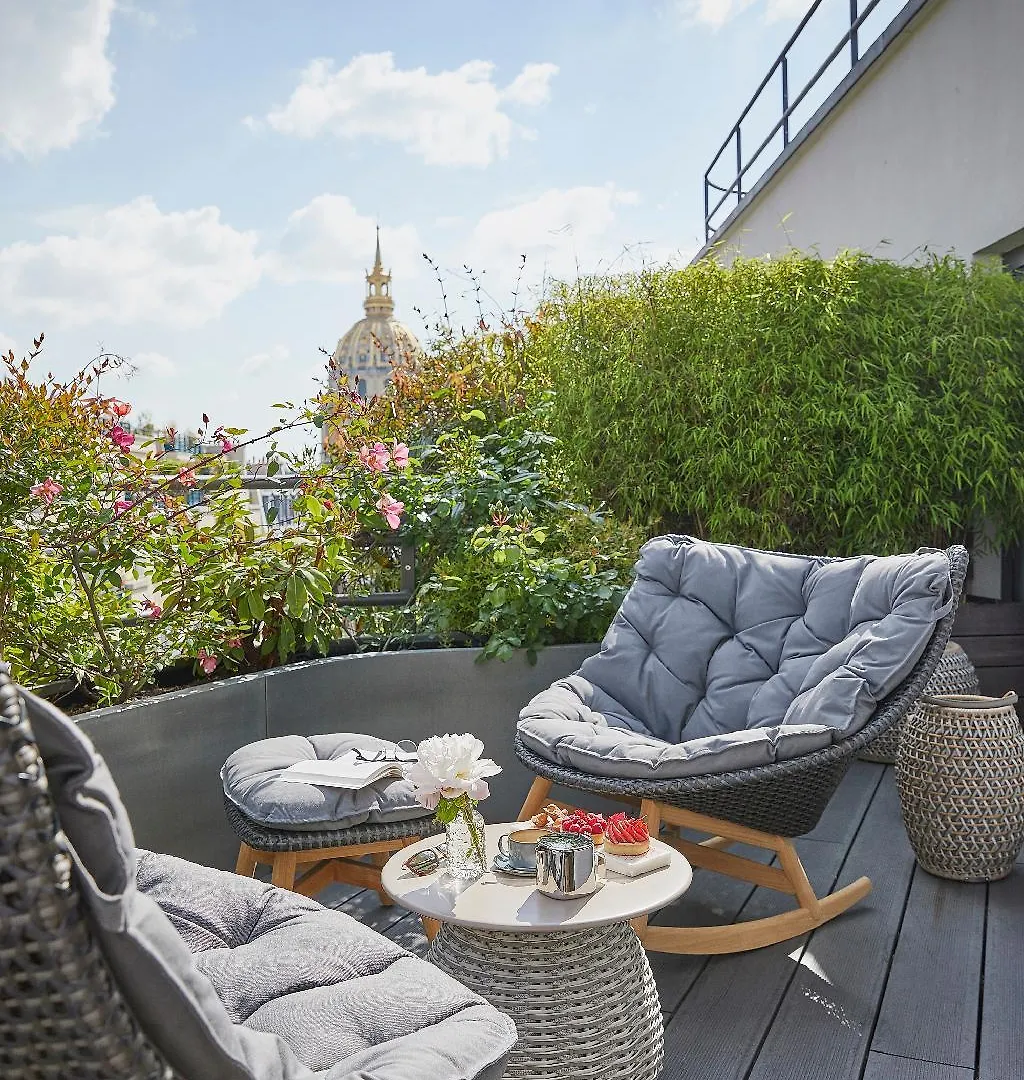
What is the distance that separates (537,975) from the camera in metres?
1.61

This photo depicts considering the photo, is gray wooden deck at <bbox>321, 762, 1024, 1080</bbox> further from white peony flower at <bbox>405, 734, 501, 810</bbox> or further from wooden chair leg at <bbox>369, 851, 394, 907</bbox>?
white peony flower at <bbox>405, 734, 501, 810</bbox>

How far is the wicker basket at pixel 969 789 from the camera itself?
2.58 metres

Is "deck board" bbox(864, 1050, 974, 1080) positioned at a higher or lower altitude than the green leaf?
lower

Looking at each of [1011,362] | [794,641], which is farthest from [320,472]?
[1011,362]

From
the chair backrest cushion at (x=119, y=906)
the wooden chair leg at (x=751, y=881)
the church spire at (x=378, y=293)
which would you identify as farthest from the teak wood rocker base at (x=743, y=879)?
the church spire at (x=378, y=293)

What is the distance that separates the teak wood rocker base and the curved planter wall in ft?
2.87

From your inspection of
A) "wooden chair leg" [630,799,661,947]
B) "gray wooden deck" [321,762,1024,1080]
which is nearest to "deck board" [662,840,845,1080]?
"gray wooden deck" [321,762,1024,1080]

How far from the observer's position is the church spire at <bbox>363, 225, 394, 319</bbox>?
34.4 m

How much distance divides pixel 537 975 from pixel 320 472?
6.85 feet

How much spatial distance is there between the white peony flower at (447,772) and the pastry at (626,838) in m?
0.25

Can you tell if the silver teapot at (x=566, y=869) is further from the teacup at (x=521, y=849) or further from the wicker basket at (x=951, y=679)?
the wicker basket at (x=951, y=679)

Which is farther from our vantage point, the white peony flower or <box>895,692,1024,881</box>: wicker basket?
<box>895,692,1024,881</box>: wicker basket

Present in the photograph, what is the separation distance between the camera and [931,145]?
15.3 feet

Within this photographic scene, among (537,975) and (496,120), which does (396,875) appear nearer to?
(537,975)
